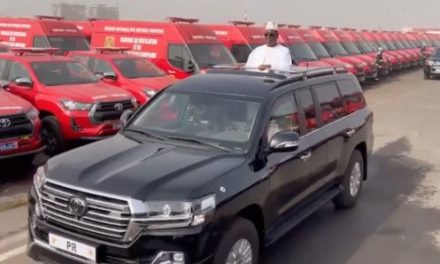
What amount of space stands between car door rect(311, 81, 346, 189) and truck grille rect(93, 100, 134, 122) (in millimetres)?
3916

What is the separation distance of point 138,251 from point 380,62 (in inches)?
818

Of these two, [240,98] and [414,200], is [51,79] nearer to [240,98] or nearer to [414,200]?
[240,98]

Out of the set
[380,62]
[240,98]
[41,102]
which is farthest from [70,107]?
[380,62]

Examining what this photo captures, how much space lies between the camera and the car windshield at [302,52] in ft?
53.0

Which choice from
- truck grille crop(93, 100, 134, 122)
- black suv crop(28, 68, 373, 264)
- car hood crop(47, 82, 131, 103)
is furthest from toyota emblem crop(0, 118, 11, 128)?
black suv crop(28, 68, 373, 264)

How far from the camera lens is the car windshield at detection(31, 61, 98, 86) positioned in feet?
28.0

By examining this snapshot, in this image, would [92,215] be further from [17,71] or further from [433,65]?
[433,65]

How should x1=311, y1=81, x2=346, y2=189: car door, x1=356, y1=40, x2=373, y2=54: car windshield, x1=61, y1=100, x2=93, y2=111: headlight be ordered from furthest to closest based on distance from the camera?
x1=356, y1=40, x2=373, y2=54: car windshield
x1=61, y1=100, x2=93, y2=111: headlight
x1=311, y1=81, x2=346, y2=189: car door

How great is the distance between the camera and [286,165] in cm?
428

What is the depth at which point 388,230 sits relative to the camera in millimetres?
5430

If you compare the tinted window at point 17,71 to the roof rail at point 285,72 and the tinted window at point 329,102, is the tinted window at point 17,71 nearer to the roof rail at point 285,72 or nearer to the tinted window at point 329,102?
the roof rail at point 285,72

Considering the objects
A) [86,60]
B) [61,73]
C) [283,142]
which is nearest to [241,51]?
[86,60]

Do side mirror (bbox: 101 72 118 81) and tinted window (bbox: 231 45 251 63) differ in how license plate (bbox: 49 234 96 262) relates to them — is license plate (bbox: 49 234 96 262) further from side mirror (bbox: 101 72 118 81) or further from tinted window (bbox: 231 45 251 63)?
tinted window (bbox: 231 45 251 63)

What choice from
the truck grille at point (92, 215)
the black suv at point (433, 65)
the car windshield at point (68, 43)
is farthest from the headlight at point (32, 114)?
the black suv at point (433, 65)
